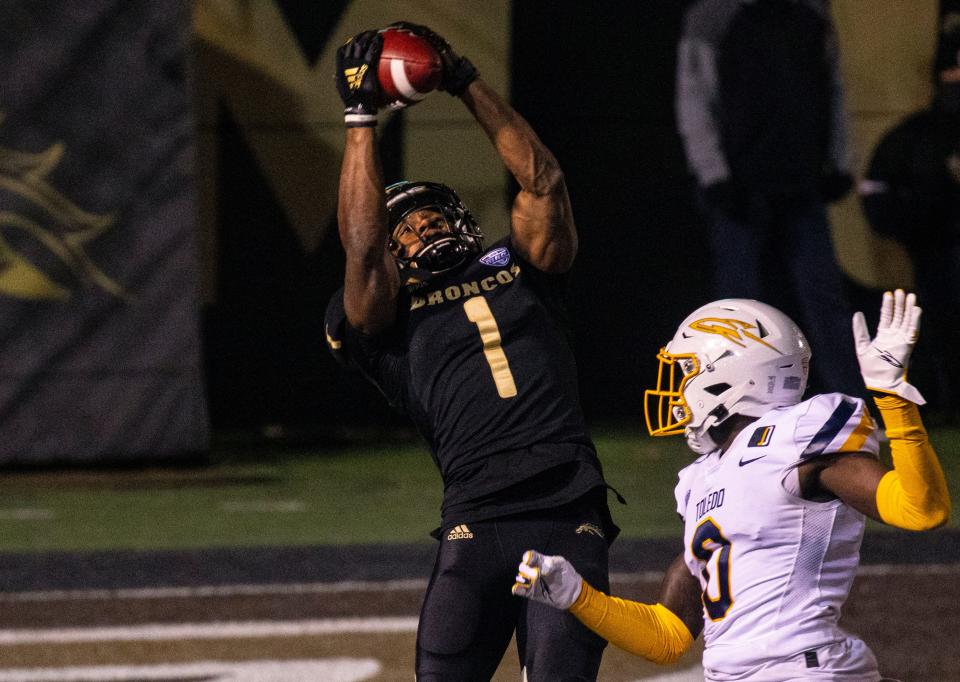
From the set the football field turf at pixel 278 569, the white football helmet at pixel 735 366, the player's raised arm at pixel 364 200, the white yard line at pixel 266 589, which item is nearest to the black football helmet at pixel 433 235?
the player's raised arm at pixel 364 200

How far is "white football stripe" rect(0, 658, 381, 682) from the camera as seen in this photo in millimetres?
5777

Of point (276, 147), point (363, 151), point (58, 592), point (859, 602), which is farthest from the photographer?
point (276, 147)

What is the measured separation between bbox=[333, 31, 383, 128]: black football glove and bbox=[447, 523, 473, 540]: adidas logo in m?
1.04

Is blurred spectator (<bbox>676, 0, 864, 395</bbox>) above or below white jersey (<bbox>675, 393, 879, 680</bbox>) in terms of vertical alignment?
below

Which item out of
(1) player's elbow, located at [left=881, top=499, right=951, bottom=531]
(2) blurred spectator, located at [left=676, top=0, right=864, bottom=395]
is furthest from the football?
(2) blurred spectator, located at [left=676, top=0, right=864, bottom=395]

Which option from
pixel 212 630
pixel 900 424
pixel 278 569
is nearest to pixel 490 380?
pixel 900 424

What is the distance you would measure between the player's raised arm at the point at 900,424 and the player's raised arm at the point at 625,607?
56 centimetres

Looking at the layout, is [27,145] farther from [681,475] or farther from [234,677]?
[681,475]

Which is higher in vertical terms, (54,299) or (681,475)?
(681,475)

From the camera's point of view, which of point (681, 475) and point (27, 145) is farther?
point (27, 145)

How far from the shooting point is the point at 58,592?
7.06m

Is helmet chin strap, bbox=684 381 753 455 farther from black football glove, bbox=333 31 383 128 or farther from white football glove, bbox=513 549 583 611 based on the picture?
black football glove, bbox=333 31 383 128

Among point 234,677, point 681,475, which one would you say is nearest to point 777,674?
point 681,475

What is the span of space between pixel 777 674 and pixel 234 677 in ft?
9.18
